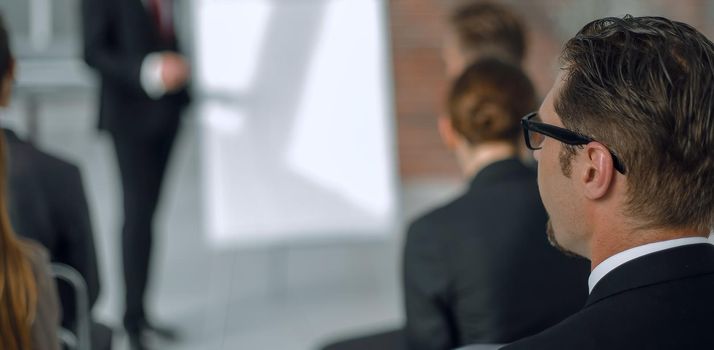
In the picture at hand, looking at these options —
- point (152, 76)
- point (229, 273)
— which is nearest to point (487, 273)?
point (152, 76)

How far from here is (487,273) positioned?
6.42ft

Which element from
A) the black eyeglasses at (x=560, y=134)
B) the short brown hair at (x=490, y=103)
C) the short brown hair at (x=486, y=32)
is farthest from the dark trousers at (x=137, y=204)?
the black eyeglasses at (x=560, y=134)

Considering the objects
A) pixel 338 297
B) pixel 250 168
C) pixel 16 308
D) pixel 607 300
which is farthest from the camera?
pixel 338 297

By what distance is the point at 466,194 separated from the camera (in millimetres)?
2061

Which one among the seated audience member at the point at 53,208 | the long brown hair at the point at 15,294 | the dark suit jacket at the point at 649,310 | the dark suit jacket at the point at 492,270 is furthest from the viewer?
the seated audience member at the point at 53,208

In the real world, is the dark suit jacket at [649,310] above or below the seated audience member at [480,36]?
above

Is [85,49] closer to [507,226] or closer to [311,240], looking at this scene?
[311,240]

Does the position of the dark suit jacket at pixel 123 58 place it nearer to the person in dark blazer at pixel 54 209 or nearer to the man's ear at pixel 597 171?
the person in dark blazer at pixel 54 209

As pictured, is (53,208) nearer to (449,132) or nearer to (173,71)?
(449,132)

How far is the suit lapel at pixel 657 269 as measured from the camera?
111 centimetres

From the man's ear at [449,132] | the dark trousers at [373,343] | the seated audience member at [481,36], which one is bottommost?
the dark trousers at [373,343]

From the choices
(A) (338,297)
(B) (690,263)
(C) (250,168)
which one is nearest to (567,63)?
(B) (690,263)

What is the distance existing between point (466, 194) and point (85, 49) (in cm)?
203

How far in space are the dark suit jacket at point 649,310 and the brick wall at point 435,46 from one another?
4917 millimetres
